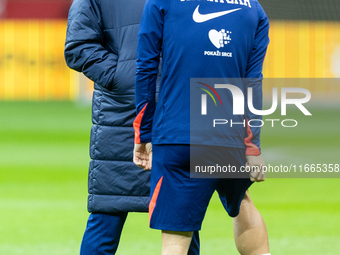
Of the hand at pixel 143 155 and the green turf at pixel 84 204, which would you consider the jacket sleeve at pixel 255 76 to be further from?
the green turf at pixel 84 204

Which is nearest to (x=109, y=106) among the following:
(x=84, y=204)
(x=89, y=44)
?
(x=89, y=44)

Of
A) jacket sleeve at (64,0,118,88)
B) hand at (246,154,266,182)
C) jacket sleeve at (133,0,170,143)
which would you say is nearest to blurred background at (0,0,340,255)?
jacket sleeve at (64,0,118,88)

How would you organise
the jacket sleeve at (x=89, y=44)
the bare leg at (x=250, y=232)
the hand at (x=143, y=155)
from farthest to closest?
the jacket sleeve at (x=89, y=44), the bare leg at (x=250, y=232), the hand at (x=143, y=155)

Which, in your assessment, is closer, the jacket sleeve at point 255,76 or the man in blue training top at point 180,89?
the man in blue training top at point 180,89

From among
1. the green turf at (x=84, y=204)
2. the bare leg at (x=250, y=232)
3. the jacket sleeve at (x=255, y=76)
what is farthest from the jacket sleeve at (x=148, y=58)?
the green turf at (x=84, y=204)

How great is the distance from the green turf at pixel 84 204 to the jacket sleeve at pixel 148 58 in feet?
6.34

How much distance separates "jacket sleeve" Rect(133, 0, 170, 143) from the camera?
2430mm

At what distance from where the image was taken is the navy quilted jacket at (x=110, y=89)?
10.2ft

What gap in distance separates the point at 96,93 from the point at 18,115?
13763 millimetres

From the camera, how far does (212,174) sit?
2482 mm

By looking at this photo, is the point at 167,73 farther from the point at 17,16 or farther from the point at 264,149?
the point at 17,16

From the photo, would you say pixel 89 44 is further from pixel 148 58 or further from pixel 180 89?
pixel 180 89

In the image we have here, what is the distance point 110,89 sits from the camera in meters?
3.14

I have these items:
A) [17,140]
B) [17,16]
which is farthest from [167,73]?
[17,16]
